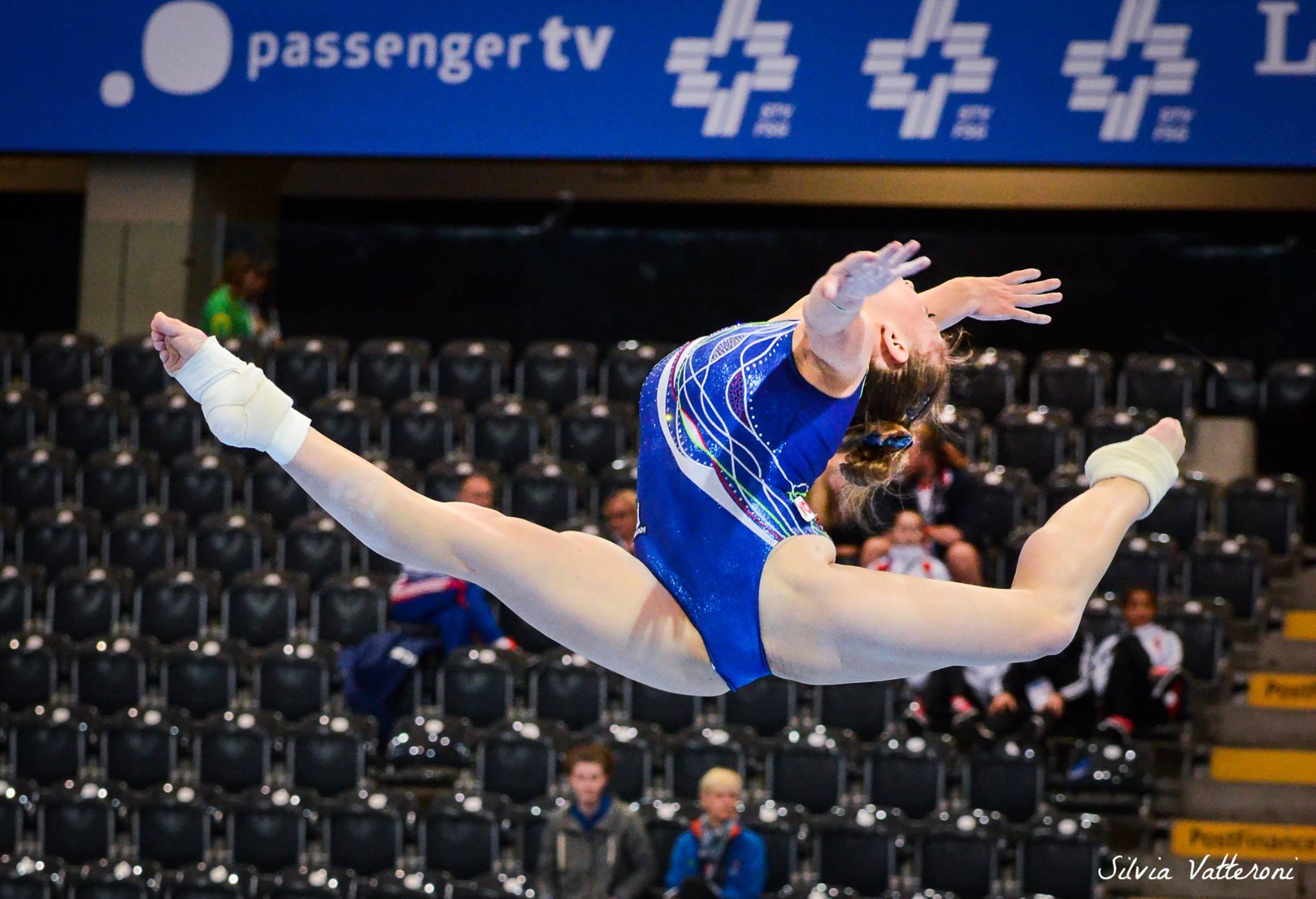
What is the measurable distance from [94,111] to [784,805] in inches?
329

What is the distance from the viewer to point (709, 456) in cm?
370

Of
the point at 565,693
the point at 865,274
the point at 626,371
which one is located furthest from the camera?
the point at 626,371

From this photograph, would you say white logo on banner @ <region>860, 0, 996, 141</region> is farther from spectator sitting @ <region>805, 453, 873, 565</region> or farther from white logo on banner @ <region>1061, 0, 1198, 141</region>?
spectator sitting @ <region>805, 453, 873, 565</region>

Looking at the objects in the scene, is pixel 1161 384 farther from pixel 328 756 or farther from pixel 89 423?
pixel 89 423

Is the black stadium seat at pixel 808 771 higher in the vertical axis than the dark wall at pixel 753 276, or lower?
lower

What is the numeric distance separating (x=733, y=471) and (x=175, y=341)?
1278mm

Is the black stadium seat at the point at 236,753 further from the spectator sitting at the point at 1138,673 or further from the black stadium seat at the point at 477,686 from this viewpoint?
the spectator sitting at the point at 1138,673

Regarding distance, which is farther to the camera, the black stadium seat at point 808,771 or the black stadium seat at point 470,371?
the black stadium seat at point 470,371

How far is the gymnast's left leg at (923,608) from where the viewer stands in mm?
3430

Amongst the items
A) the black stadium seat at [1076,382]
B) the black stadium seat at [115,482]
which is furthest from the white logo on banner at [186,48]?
the black stadium seat at [1076,382]

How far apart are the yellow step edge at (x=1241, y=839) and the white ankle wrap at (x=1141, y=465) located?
4964 millimetres

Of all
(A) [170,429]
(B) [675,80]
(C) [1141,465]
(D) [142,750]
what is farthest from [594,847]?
(B) [675,80]

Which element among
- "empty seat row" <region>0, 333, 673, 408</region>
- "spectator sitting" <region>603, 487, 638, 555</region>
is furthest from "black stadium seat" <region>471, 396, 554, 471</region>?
"spectator sitting" <region>603, 487, 638, 555</region>

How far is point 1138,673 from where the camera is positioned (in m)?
8.23
